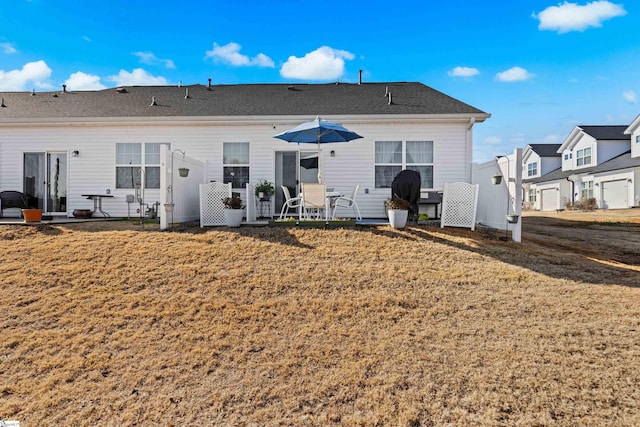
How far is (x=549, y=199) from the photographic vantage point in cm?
3066

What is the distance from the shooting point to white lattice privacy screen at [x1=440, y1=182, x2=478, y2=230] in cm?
783

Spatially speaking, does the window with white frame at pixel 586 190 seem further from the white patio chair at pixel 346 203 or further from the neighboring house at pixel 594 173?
the white patio chair at pixel 346 203

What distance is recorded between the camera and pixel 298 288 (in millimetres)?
4902

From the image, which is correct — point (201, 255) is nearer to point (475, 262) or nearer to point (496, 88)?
point (475, 262)

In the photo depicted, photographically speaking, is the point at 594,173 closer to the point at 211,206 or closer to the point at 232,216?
the point at 232,216

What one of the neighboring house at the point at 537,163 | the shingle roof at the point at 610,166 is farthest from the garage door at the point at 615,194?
the neighboring house at the point at 537,163

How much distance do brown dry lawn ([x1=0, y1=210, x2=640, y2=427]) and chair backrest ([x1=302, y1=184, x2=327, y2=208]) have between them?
60.1 inches

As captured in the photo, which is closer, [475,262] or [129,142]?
[475,262]

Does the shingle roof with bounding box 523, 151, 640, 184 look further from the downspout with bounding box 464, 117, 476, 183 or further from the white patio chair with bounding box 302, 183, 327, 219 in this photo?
the white patio chair with bounding box 302, 183, 327, 219

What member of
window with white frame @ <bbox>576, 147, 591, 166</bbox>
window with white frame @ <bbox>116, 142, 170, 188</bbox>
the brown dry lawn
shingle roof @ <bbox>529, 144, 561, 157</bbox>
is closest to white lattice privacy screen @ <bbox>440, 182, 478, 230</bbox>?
the brown dry lawn

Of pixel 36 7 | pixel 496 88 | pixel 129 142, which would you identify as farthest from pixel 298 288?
pixel 36 7

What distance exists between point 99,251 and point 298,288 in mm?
3898

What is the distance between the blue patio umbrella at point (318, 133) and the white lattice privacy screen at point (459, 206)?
8.55 ft

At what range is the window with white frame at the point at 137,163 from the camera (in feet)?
37.0
